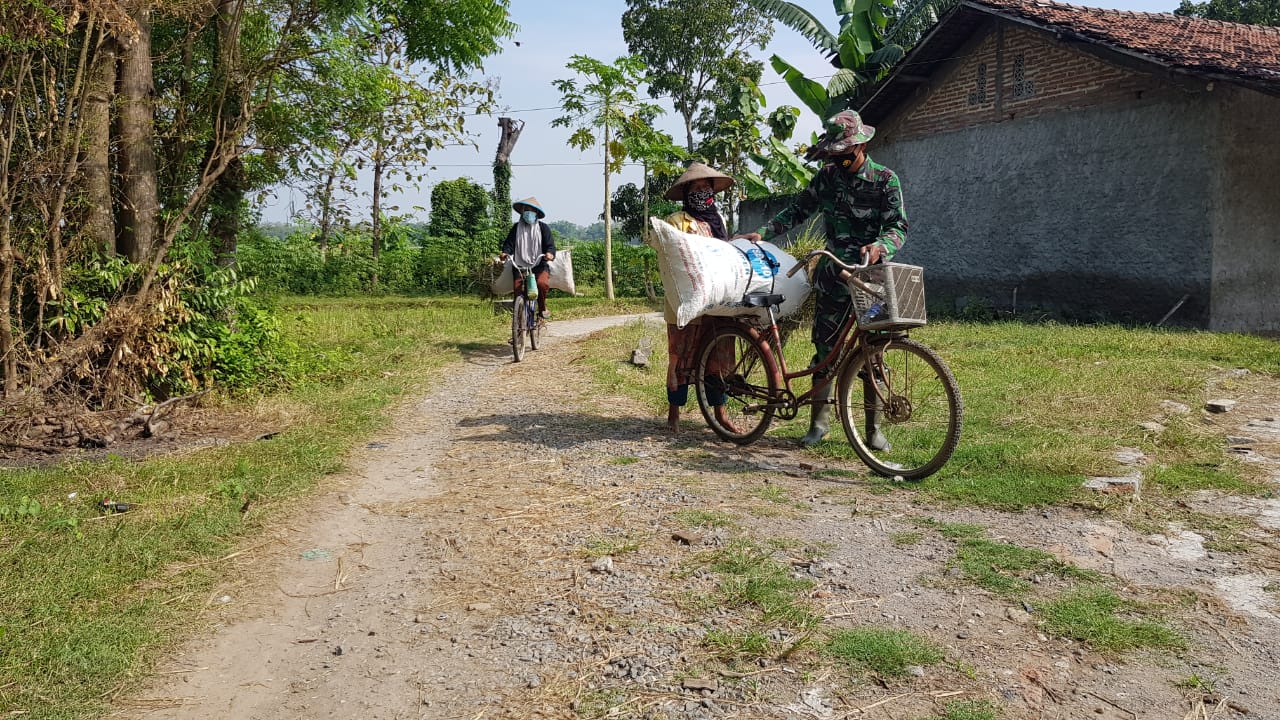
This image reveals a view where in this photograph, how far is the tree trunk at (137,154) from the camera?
7.08m

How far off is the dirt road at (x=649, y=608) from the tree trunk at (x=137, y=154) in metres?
3.23

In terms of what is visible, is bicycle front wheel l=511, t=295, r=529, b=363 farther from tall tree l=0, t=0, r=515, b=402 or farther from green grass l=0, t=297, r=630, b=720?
tall tree l=0, t=0, r=515, b=402

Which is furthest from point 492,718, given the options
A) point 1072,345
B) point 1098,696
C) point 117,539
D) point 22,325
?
point 1072,345

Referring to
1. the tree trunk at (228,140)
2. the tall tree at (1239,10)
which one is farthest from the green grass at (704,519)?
the tall tree at (1239,10)

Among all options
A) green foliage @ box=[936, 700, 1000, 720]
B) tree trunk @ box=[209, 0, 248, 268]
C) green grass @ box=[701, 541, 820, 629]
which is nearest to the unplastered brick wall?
tree trunk @ box=[209, 0, 248, 268]

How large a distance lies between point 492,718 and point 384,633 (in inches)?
33.4

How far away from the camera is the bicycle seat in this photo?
5.83 meters

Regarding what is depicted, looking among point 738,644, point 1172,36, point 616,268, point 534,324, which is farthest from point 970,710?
point 616,268

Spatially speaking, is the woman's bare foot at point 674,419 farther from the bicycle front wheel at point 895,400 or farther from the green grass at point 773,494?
the green grass at point 773,494

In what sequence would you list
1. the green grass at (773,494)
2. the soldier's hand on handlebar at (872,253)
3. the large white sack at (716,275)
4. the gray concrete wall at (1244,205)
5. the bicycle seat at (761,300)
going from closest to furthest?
the green grass at (773,494) < the soldier's hand on handlebar at (872,253) < the large white sack at (716,275) < the bicycle seat at (761,300) < the gray concrete wall at (1244,205)

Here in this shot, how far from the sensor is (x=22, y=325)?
6.47 metres

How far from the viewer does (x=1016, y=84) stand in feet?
51.3

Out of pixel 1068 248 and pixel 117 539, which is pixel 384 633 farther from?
A: pixel 1068 248

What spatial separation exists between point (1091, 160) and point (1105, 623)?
42.7 feet
